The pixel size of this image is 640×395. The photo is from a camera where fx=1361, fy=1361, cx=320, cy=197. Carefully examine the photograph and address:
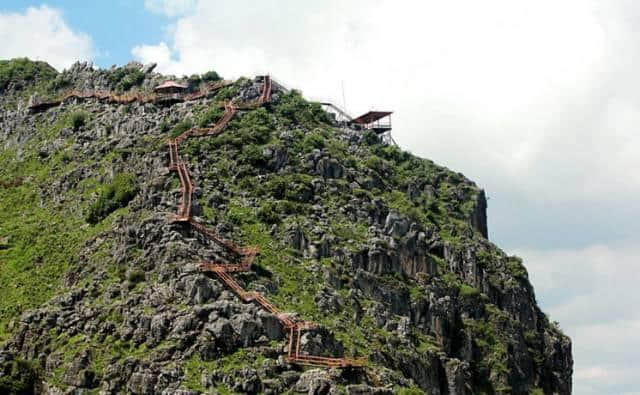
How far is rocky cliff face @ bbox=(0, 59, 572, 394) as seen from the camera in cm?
10975

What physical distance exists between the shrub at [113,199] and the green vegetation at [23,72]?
185 feet

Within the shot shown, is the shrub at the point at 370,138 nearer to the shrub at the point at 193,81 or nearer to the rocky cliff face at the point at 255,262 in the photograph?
the rocky cliff face at the point at 255,262

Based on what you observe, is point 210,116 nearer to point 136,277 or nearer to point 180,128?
point 180,128

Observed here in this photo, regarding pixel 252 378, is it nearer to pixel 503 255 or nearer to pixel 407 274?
pixel 407 274

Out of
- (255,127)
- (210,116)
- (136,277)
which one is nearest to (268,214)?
(255,127)

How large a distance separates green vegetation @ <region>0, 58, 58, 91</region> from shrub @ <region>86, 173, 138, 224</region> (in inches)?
2224

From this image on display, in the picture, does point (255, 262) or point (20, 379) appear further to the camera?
point (255, 262)

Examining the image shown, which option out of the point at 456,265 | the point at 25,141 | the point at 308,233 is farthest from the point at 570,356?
the point at 25,141

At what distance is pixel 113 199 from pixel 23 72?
62.8 meters

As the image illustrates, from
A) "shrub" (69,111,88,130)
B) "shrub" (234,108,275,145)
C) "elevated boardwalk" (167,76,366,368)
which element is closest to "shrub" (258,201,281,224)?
"elevated boardwalk" (167,76,366,368)

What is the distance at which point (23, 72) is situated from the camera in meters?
191

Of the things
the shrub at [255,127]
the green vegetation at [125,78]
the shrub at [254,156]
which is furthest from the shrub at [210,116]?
the green vegetation at [125,78]

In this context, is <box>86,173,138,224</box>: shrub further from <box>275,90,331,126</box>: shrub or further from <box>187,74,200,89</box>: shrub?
<box>187,74,200,89</box>: shrub

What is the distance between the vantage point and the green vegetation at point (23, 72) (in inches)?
7411
